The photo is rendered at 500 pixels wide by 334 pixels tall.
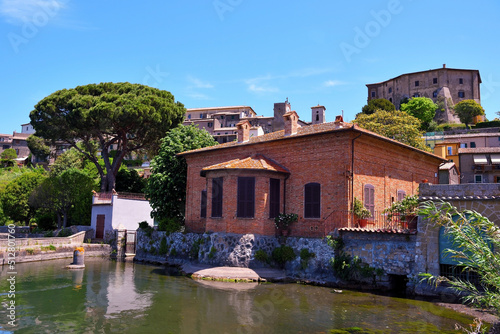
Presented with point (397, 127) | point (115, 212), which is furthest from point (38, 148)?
point (397, 127)

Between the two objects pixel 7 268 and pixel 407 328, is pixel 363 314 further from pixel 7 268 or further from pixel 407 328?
pixel 7 268

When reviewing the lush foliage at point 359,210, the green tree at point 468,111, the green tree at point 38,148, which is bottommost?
the lush foliage at point 359,210

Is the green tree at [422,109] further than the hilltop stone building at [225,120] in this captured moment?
No

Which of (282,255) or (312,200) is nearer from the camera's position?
(282,255)

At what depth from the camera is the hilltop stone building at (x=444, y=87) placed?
253 feet

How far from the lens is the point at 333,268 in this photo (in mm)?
17516

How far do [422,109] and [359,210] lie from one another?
61.4 m

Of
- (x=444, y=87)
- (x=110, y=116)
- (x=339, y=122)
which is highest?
(x=444, y=87)

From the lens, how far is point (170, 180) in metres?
27.1

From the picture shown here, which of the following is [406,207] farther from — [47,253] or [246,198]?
[47,253]

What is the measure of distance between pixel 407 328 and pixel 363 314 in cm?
169

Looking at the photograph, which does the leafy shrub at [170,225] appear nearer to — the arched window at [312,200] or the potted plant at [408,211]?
the arched window at [312,200]

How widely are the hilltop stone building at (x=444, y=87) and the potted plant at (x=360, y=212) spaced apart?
6640 cm

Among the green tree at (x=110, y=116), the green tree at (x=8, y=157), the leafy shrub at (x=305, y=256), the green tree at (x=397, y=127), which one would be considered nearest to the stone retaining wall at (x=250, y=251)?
the leafy shrub at (x=305, y=256)
